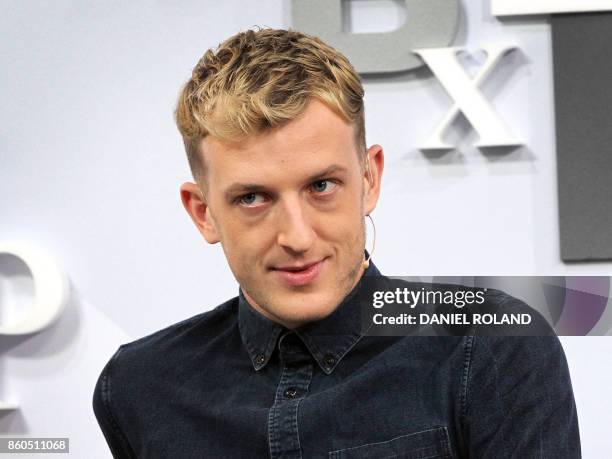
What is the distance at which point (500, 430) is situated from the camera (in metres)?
1.13

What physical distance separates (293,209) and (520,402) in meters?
0.36

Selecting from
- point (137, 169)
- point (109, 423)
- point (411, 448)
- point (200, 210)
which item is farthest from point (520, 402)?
point (137, 169)

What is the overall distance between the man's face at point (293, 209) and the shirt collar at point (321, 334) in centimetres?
3

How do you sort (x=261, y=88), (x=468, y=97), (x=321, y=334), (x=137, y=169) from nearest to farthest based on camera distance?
(x=261, y=88) < (x=321, y=334) < (x=468, y=97) < (x=137, y=169)

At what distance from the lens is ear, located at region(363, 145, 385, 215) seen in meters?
1.24

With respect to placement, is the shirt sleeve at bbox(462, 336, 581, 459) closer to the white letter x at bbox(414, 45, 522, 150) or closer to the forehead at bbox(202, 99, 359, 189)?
the forehead at bbox(202, 99, 359, 189)

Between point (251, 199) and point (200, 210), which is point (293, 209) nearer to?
point (251, 199)

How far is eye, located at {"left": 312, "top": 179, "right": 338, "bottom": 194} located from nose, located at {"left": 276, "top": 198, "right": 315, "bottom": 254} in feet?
0.09

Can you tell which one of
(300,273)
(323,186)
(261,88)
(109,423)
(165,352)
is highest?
(261,88)

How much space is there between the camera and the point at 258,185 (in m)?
1.14

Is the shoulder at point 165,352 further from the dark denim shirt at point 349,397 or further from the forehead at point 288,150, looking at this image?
the forehead at point 288,150

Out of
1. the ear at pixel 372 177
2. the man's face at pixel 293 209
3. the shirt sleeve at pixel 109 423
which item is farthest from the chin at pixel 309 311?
the shirt sleeve at pixel 109 423

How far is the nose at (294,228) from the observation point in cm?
113

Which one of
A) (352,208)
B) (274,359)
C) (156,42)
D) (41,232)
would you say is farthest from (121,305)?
(352,208)
